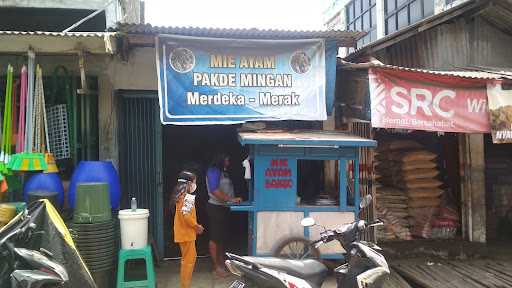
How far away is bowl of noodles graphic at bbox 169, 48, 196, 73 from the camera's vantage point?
21.1 feet

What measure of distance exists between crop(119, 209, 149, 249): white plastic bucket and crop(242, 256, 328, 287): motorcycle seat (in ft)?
6.64

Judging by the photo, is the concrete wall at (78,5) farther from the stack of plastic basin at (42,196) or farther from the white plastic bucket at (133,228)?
the white plastic bucket at (133,228)

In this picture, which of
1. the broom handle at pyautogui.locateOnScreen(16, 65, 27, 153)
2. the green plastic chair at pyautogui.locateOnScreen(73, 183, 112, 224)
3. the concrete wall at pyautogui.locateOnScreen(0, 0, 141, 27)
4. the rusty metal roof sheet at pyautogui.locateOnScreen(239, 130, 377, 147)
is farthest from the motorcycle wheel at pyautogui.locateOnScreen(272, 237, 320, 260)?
the concrete wall at pyautogui.locateOnScreen(0, 0, 141, 27)

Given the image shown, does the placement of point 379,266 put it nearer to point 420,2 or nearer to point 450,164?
point 450,164

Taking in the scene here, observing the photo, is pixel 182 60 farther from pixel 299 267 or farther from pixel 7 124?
pixel 299 267

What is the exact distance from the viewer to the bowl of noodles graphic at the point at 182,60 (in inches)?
254

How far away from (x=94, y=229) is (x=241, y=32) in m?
3.20

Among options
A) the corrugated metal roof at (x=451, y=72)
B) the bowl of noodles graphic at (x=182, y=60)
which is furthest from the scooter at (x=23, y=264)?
the corrugated metal roof at (x=451, y=72)

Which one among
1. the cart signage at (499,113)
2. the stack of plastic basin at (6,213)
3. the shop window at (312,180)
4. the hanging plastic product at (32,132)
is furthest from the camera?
the shop window at (312,180)

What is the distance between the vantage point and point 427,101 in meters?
6.55

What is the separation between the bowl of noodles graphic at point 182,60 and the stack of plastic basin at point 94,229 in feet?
6.18

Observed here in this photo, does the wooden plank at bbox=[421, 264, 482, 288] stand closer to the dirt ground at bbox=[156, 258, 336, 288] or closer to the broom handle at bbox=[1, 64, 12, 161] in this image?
the dirt ground at bbox=[156, 258, 336, 288]

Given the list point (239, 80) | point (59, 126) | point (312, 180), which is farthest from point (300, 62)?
point (59, 126)

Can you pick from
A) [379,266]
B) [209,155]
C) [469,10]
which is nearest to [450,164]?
[469,10]
